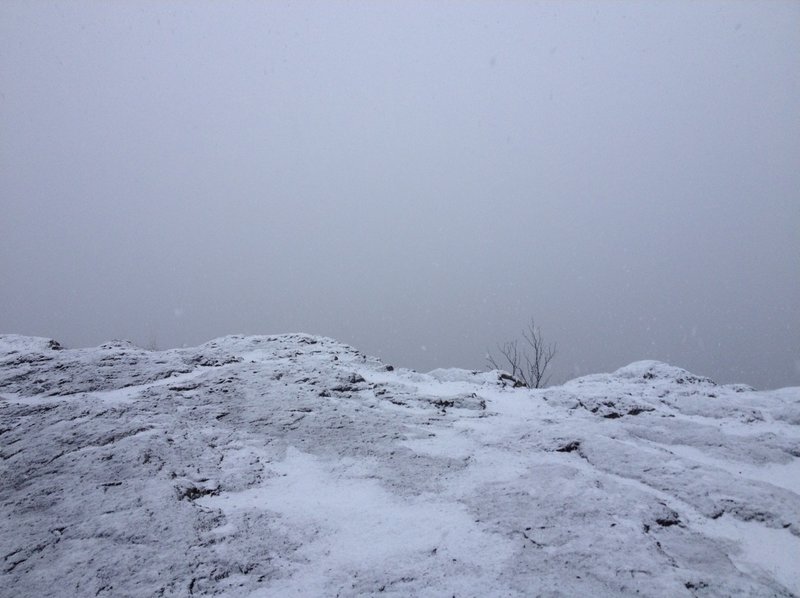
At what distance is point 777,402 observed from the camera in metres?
5.38

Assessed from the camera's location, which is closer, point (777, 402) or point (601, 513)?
point (601, 513)

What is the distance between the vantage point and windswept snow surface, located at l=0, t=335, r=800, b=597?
97.3 inches

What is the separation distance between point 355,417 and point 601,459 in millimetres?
2502

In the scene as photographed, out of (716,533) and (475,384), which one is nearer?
(716,533)

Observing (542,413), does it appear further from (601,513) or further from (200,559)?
(200,559)

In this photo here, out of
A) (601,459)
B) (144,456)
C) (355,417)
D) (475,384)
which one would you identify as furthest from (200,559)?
(475,384)

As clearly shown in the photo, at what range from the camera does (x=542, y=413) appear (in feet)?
17.2

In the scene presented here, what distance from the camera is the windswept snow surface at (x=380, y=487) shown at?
2.47 meters

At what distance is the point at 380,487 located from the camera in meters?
3.49

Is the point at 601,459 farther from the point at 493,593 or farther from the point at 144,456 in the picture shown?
the point at 144,456

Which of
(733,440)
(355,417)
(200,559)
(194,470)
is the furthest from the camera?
(355,417)

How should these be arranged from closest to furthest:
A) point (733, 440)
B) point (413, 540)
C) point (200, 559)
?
1. point (200, 559)
2. point (413, 540)
3. point (733, 440)

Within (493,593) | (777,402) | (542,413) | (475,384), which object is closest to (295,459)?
(493,593)

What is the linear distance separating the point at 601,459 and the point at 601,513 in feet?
3.46
